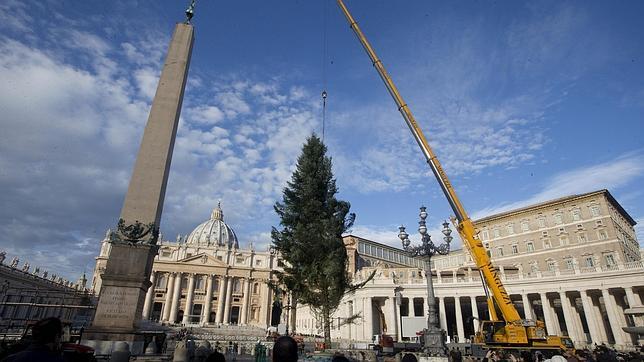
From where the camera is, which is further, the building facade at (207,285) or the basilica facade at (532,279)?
the building facade at (207,285)

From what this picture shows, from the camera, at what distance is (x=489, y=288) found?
20.8 meters

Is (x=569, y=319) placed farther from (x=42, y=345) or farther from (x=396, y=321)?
(x=42, y=345)

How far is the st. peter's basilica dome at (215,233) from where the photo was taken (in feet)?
393

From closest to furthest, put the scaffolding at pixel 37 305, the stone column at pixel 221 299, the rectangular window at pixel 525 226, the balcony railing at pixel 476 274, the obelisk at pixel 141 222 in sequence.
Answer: the obelisk at pixel 141 222, the scaffolding at pixel 37 305, the balcony railing at pixel 476 274, the rectangular window at pixel 525 226, the stone column at pixel 221 299

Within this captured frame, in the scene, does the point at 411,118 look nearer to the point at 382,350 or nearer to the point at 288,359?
the point at 382,350

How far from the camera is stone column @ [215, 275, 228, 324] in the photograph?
87.7 meters

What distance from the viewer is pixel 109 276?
12.0 meters

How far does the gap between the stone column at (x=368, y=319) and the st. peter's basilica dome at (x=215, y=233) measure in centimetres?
8126

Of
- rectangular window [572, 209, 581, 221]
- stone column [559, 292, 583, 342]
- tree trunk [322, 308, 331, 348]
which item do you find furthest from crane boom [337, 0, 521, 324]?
rectangular window [572, 209, 581, 221]

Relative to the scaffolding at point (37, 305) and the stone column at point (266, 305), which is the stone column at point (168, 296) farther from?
the scaffolding at point (37, 305)

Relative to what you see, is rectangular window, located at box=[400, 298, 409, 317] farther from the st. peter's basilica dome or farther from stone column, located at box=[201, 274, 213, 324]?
the st. peter's basilica dome

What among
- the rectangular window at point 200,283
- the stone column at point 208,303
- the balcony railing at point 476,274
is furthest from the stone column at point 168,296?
the balcony railing at point 476,274

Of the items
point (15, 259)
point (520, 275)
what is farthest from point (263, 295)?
point (520, 275)

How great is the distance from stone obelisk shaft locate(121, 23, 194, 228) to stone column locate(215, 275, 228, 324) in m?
82.0
